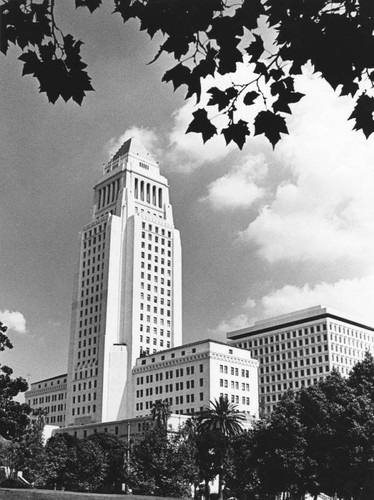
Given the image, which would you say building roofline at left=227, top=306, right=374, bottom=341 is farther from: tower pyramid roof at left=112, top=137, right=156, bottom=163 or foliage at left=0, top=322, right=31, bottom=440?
foliage at left=0, top=322, right=31, bottom=440

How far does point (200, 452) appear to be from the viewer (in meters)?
72.6

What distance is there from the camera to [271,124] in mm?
6367

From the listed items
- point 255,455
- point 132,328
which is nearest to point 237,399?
point 132,328

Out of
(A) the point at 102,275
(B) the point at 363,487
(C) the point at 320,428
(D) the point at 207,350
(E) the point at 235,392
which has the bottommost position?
(B) the point at 363,487

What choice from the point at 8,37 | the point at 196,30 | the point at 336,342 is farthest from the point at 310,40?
the point at 336,342

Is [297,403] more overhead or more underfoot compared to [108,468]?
more overhead

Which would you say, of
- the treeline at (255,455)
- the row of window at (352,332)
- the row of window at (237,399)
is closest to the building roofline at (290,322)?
the row of window at (352,332)

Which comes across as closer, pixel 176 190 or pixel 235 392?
pixel 235 392

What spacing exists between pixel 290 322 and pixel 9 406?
114009 mm

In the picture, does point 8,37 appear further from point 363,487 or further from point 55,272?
point 55,272

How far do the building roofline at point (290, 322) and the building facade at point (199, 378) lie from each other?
33.6 metres

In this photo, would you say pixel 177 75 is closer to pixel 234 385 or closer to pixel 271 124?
pixel 271 124

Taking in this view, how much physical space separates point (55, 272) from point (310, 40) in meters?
134

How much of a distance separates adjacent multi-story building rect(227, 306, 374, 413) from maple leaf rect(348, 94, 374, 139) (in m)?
139
